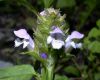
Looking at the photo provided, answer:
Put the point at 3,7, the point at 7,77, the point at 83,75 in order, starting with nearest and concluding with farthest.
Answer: the point at 7,77, the point at 83,75, the point at 3,7

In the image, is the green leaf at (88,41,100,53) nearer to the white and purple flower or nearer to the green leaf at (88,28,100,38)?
the green leaf at (88,28,100,38)

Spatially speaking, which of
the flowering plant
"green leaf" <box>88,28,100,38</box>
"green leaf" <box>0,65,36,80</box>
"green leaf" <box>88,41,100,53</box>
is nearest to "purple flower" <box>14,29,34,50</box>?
the flowering plant

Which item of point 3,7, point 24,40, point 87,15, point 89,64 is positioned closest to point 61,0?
point 87,15

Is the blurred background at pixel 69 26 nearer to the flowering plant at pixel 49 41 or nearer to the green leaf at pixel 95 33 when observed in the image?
the green leaf at pixel 95 33

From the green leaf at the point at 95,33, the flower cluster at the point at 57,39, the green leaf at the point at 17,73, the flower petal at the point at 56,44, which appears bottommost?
the green leaf at the point at 17,73

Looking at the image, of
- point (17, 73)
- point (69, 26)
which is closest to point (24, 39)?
point (17, 73)

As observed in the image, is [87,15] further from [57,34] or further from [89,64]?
[57,34]

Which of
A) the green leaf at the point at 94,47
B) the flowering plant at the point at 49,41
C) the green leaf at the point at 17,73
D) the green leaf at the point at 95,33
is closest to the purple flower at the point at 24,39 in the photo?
the flowering plant at the point at 49,41

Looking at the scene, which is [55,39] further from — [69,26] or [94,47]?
[94,47]
